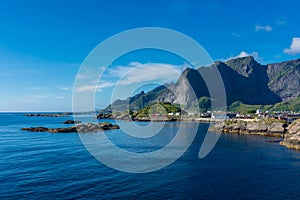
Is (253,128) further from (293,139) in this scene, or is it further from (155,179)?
(155,179)

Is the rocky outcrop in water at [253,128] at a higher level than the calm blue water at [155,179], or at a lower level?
higher

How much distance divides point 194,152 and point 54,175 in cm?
3404

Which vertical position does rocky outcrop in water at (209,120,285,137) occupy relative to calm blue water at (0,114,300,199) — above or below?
above

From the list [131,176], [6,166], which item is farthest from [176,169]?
[6,166]

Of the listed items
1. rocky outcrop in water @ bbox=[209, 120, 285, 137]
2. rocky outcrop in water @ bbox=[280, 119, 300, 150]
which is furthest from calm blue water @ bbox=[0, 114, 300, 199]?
rocky outcrop in water @ bbox=[209, 120, 285, 137]

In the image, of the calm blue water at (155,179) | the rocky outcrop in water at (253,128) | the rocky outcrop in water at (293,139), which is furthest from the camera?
the rocky outcrop in water at (253,128)

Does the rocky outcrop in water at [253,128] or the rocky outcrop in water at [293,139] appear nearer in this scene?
the rocky outcrop in water at [293,139]

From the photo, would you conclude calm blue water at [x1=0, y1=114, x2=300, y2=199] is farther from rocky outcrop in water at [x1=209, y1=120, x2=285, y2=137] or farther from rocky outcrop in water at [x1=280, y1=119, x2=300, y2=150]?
rocky outcrop in water at [x1=209, y1=120, x2=285, y2=137]

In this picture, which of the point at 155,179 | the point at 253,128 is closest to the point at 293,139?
the point at 253,128

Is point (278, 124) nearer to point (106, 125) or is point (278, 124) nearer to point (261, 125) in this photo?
point (261, 125)

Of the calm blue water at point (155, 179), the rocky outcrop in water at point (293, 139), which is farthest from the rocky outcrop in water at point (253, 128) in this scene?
the calm blue water at point (155, 179)

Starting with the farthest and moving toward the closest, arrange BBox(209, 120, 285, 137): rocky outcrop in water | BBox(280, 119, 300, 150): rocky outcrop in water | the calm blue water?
BBox(209, 120, 285, 137): rocky outcrop in water
BBox(280, 119, 300, 150): rocky outcrop in water
the calm blue water

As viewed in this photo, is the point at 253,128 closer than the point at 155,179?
No

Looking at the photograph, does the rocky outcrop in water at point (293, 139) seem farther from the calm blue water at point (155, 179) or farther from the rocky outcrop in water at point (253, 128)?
the rocky outcrop in water at point (253, 128)
